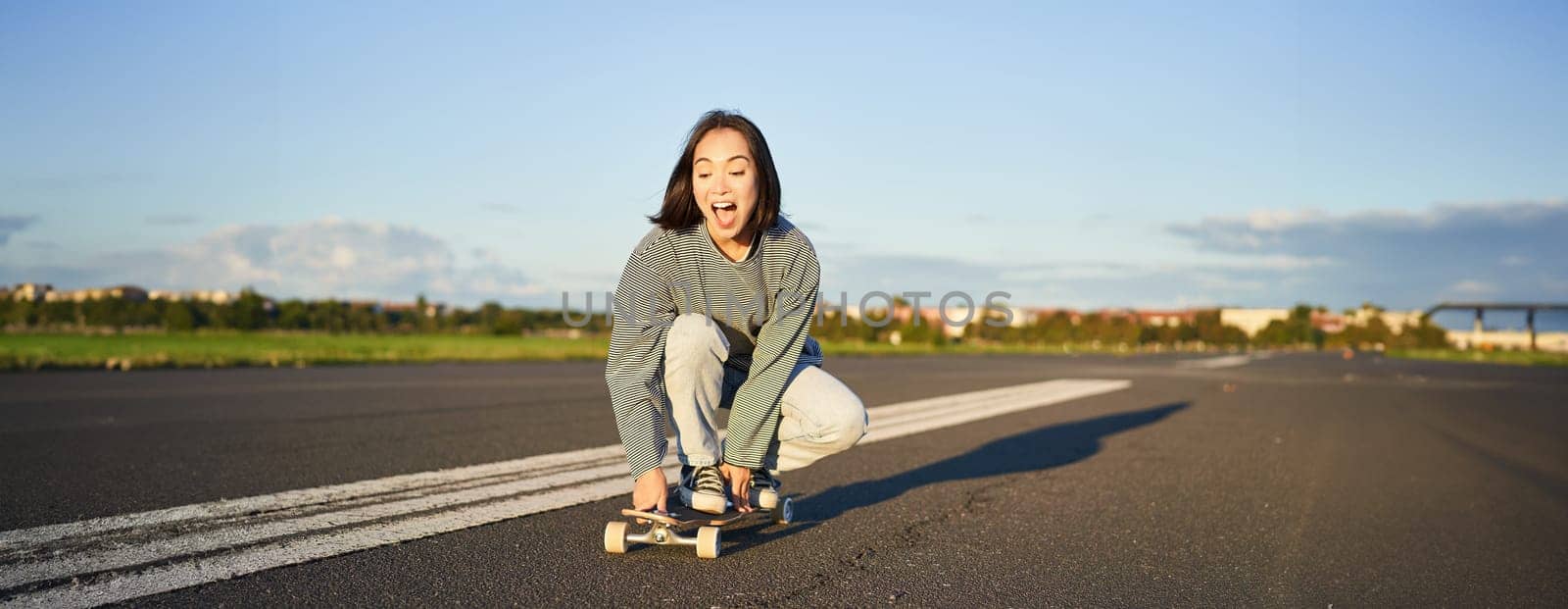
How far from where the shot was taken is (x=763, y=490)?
156 inches

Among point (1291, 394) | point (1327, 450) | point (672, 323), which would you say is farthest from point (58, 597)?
point (1291, 394)

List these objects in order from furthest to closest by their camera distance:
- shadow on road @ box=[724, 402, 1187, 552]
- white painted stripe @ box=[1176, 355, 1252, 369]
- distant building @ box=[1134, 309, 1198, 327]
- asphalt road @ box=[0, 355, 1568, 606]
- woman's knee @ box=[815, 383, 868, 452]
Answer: distant building @ box=[1134, 309, 1198, 327] → white painted stripe @ box=[1176, 355, 1252, 369] → shadow on road @ box=[724, 402, 1187, 552] → woman's knee @ box=[815, 383, 868, 452] → asphalt road @ box=[0, 355, 1568, 606]

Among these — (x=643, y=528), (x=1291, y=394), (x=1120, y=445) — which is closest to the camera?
(x=643, y=528)

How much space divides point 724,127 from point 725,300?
0.65m

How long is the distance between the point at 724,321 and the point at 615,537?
0.94 metres

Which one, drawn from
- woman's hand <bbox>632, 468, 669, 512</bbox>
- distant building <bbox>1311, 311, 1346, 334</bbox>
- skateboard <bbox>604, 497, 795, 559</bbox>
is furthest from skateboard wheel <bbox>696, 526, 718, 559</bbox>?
distant building <bbox>1311, 311, 1346, 334</bbox>

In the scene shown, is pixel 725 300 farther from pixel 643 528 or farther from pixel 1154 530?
pixel 1154 530

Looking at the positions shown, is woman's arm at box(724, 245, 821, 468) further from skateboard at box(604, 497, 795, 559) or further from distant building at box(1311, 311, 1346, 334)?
distant building at box(1311, 311, 1346, 334)

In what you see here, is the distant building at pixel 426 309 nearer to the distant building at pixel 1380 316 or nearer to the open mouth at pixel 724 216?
the open mouth at pixel 724 216

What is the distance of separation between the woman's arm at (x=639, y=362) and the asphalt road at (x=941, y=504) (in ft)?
1.31

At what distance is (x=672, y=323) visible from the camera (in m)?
3.87

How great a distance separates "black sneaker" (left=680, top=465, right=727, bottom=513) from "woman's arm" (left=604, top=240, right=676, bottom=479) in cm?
26

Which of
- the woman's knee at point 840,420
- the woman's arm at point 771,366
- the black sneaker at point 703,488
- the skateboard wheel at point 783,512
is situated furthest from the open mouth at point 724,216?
the skateboard wheel at point 783,512

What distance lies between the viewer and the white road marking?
302cm
